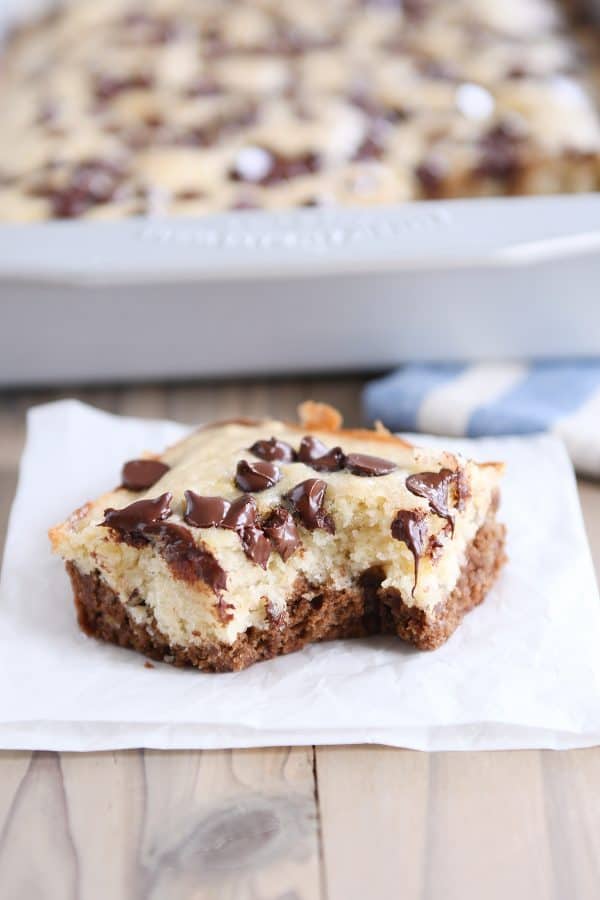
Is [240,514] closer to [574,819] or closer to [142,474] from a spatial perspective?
[142,474]

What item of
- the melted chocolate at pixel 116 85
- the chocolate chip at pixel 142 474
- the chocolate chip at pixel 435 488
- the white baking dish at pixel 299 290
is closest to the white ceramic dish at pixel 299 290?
the white baking dish at pixel 299 290

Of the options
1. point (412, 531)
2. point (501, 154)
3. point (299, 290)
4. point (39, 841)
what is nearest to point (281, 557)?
point (412, 531)

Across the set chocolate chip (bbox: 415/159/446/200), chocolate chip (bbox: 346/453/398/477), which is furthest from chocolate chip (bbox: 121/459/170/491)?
chocolate chip (bbox: 415/159/446/200)

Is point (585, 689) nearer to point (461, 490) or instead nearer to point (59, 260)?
point (461, 490)

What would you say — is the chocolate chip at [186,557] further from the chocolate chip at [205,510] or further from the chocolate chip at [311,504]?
the chocolate chip at [311,504]

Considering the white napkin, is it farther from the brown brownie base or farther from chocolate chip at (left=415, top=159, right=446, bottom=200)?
chocolate chip at (left=415, top=159, right=446, bottom=200)

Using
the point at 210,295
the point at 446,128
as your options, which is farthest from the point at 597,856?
the point at 446,128
